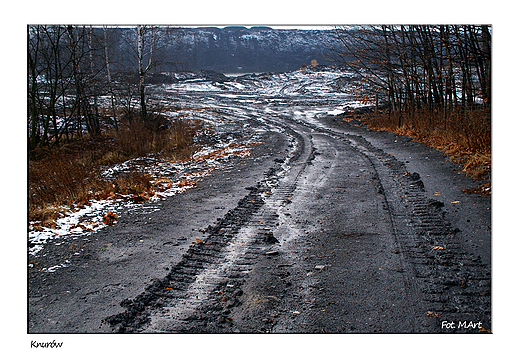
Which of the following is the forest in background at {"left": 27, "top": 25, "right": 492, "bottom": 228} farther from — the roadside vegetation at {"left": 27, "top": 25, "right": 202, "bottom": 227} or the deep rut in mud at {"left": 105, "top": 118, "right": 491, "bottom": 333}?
the deep rut in mud at {"left": 105, "top": 118, "right": 491, "bottom": 333}

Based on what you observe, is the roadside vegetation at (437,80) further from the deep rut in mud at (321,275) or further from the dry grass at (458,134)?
the deep rut in mud at (321,275)

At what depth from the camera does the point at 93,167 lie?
9.20 m

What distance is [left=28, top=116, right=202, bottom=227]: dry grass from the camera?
217 inches

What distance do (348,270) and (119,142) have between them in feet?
35.7

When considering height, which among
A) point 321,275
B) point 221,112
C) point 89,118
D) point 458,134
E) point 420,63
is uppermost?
point 420,63

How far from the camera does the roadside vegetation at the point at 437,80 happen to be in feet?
22.6

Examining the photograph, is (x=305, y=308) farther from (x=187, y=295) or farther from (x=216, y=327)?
(x=187, y=295)

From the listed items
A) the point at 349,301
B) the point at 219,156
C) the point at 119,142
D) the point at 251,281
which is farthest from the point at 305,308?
the point at 119,142

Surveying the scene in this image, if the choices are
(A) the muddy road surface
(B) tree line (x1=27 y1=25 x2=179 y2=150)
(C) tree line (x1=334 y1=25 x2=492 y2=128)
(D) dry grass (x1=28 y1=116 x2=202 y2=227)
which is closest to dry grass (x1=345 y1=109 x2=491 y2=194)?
(C) tree line (x1=334 y1=25 x2=492 y2=128)

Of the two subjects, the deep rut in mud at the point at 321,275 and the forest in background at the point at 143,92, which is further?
the forest in background at the point at 143,92

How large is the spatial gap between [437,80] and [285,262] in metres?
10.9

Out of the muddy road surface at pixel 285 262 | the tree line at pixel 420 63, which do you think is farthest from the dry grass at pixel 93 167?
the tree line at pixel 420 63

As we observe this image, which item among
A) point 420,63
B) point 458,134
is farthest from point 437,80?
point 458,134

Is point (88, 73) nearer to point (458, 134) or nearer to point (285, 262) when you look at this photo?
point (458, 134)
